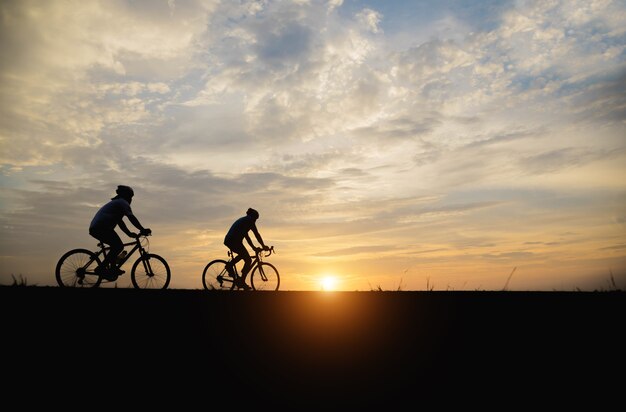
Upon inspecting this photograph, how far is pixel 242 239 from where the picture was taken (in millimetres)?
14250

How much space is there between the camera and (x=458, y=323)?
5.71m

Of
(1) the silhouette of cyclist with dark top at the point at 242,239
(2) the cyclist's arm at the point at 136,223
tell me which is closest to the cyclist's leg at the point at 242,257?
(1) the silhouette of cyclist with dark top at the point at 242,239

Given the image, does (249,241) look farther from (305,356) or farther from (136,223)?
(305,356)

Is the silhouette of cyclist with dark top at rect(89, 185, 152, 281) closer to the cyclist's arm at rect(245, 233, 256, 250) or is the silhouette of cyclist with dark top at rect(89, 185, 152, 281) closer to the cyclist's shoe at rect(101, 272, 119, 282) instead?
the cyclist's shoe at rect(101, 272, 119, 282)

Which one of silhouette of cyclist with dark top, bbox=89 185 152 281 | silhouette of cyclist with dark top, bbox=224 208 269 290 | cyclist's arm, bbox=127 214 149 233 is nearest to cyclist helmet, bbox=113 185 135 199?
silhouette of cyclist with dark top, bbox=89 185 152 281

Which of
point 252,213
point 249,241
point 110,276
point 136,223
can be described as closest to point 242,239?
point 249,241

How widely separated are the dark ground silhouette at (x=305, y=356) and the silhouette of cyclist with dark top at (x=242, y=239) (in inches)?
290

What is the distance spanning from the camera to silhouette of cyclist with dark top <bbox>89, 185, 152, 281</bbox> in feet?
36.1

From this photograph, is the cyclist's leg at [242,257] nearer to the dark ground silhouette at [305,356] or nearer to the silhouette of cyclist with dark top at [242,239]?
the silhouette of cyclist with dark top at [242,239]

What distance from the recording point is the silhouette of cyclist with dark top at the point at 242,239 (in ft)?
45.6

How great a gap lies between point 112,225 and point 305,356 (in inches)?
332

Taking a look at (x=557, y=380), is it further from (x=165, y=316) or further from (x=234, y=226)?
(x=234, y=226)

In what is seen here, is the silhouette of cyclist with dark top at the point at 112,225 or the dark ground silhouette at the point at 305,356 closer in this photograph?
the dark ground silhouette at the point at 305,356

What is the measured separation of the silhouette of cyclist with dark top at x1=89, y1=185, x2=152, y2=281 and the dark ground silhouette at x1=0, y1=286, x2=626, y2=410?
458cm
